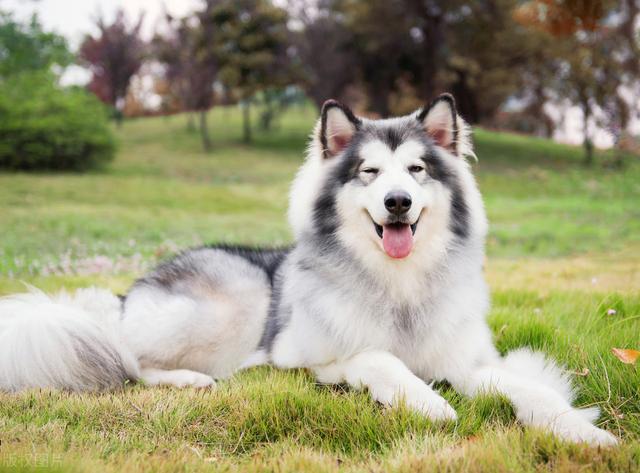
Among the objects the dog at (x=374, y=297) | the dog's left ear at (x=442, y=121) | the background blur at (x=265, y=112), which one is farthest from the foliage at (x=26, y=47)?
the dog's left ear at (x=442, y=121)

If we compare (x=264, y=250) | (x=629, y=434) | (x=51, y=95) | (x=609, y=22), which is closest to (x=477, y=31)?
(x=609, y=22)

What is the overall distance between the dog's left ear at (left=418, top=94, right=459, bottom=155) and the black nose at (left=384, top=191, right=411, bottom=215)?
0.66m

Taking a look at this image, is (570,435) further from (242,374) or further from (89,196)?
(89,196)

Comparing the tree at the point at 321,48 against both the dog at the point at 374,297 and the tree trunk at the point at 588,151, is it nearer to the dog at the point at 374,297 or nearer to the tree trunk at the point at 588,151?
the tree trunk at the point at 588,151

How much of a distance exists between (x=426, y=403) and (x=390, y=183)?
109 centimetres

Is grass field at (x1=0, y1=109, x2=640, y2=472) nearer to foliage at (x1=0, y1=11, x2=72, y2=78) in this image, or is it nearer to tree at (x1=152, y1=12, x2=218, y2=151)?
foliage at (x1=0, y1=11, x2=72, y2=78)

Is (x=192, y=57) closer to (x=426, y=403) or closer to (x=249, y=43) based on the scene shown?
(x=249, y=43)

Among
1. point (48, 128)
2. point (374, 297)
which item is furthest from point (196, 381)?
point (48, 128)

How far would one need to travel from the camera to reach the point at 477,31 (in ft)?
83.3

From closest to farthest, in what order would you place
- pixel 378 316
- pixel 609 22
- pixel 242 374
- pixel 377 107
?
pixel 378 316 → pixel 242 374 → pixel 609 22 → pixel 377 107

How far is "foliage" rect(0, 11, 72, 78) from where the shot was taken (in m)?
18.5

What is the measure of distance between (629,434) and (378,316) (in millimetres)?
1272

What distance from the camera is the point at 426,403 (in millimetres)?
2566

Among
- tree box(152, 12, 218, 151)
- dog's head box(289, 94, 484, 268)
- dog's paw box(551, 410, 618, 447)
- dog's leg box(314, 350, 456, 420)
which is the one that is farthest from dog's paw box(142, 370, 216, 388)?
tree box(152, 12, 218, 151)
